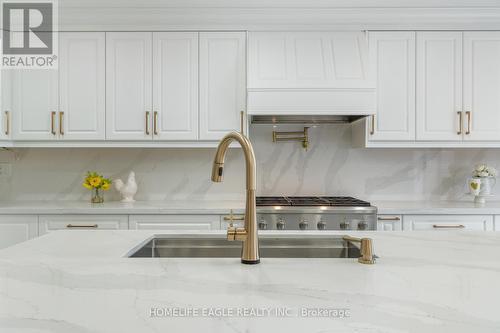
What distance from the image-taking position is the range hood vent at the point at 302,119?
10.4 ft

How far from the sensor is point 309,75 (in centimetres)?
292

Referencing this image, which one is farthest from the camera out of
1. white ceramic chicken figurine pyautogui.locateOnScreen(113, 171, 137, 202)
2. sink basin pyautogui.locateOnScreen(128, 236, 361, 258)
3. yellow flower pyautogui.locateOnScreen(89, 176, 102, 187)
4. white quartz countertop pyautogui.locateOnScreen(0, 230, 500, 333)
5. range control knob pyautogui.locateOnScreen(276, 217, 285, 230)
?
white ceramic chicken figurine pyautogui.locateOnScreen(113, 171, 137, 202)

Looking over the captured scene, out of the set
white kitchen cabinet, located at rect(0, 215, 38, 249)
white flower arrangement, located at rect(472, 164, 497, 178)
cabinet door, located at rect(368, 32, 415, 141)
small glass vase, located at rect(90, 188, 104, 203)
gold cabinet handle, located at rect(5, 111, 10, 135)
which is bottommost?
white kitchen cabinet, located at rect(0, 215, 38, 249)

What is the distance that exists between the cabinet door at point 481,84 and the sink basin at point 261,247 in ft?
7.07

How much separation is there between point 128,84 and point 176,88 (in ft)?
1.27

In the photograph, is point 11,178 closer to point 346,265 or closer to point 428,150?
point 346,265

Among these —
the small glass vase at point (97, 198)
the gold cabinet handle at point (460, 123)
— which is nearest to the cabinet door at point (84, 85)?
the small glass vase at point (97, 198)

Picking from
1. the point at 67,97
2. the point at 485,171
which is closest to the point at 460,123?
the point at 485,171

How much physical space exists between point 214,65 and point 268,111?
0.59 metres

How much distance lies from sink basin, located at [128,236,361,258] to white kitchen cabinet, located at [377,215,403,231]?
147 centimetres

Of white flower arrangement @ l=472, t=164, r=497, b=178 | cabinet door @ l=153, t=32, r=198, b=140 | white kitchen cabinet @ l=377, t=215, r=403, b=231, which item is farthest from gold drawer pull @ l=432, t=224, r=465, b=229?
cabinet door @ l=153, t=32, r=198, b=140

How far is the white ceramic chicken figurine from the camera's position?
10.4ft

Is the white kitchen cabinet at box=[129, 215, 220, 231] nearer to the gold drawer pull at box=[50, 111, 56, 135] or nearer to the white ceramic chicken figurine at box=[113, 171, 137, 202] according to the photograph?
the white ceramic chicken figurine at box=[113, 171, 137, 202]

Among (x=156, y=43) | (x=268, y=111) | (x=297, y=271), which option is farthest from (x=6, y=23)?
(x=297, y=271)
